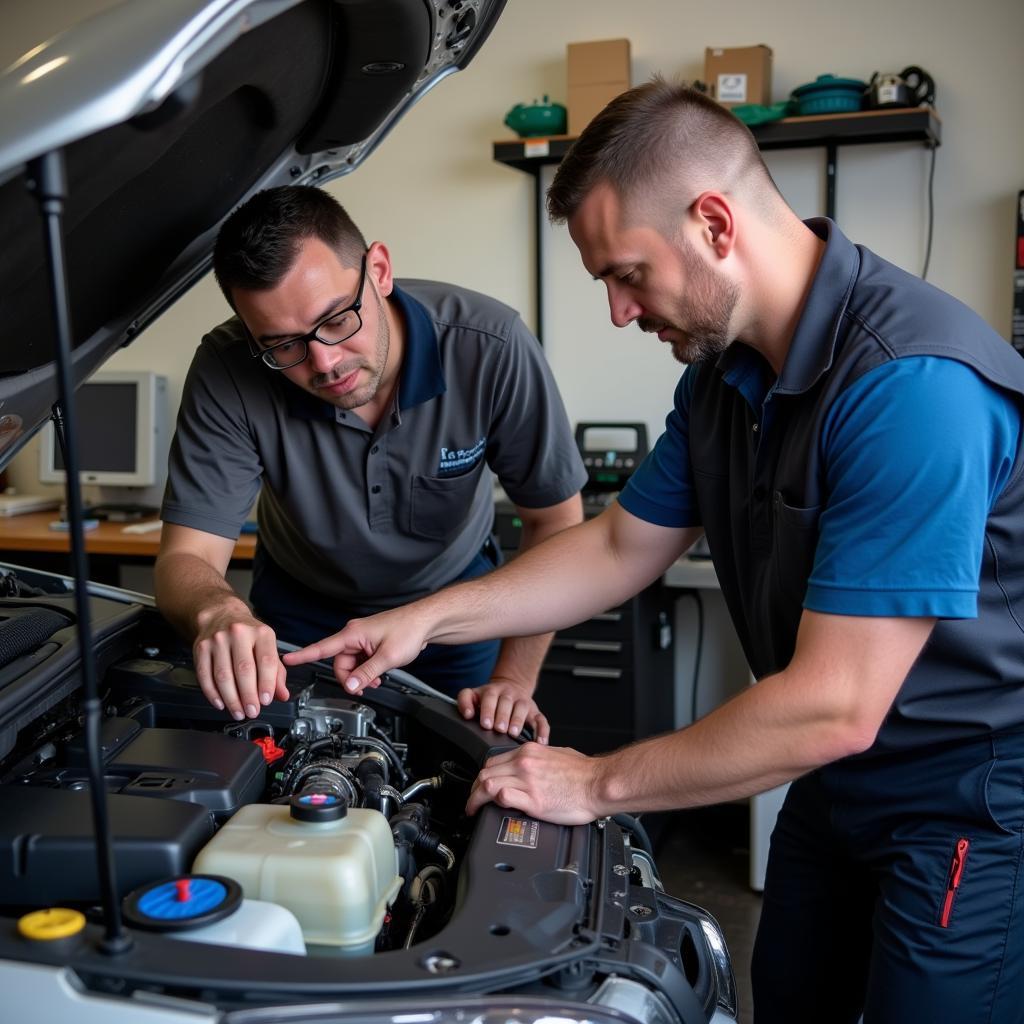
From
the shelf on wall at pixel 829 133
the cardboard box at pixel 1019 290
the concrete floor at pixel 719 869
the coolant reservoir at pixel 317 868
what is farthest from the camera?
the cardboard box at pixel 1019 290

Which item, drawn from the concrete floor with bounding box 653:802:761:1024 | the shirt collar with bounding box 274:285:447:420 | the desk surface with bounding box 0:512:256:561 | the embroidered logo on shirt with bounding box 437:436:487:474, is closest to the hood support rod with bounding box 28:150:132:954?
the shirt collar with bounding box 274:285:447:420

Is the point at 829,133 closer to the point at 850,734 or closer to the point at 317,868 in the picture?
the point at 850,734

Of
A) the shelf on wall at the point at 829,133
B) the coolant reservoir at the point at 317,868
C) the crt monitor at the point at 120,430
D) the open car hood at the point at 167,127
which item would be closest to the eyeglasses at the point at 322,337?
the open car hood at the point at 167,127

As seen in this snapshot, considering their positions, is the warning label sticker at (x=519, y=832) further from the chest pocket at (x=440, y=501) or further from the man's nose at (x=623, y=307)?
the chest pocket at (x=440, y=501)

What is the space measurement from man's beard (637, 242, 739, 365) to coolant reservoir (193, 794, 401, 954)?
67cm

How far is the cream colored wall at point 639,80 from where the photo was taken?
12.3ft

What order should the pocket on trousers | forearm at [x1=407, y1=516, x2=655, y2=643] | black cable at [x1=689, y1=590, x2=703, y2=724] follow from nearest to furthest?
the pocket on trousers
forearm at [x1=407, y1=516, x2=655, y2=643]
black cable at [x1=689, y1=590, x2=703, y2=724]

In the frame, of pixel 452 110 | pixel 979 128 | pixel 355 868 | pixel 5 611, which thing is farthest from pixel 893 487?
pixel 452 110

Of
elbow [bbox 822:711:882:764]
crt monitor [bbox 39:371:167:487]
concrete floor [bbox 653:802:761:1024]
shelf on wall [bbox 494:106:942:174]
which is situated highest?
shelf on wall [bbox 494:106:942:174]

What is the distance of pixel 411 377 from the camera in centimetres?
202

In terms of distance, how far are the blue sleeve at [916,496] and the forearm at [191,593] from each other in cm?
88

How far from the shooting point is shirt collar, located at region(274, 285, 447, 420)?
6.63 feet

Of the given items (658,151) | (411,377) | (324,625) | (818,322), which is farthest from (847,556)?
(324,625)

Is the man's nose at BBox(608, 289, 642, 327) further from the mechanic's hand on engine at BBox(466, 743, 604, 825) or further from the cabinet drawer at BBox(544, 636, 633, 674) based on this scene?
the cabinet drawer at BBox(544, 636, 633, 674)
